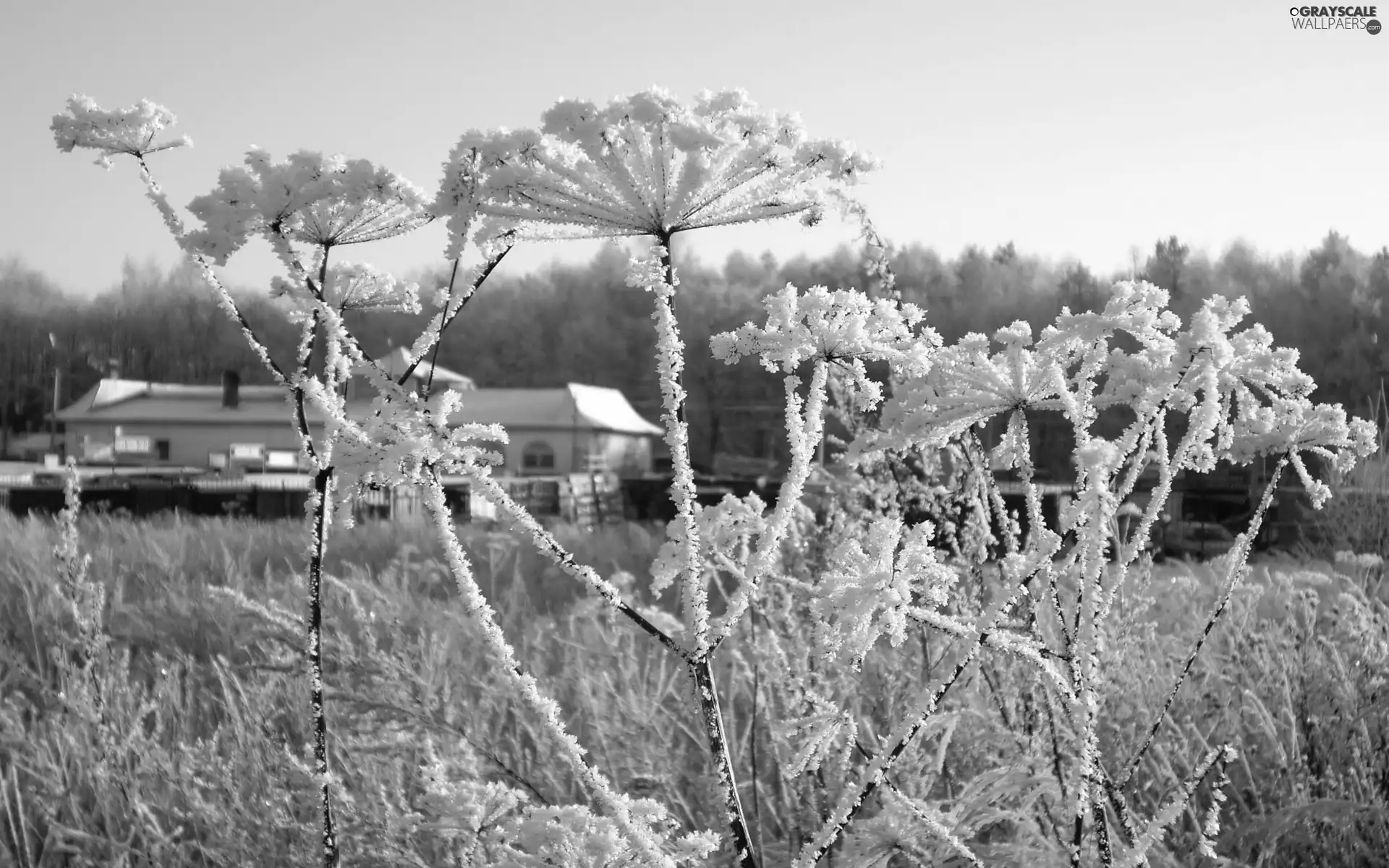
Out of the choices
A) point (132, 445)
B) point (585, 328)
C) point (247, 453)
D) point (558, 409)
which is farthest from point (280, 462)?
point (585, 328)

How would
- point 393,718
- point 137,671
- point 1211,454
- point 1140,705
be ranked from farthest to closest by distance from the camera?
point 137,671 < point 1140,705 < point 393,718 < point 1211,454

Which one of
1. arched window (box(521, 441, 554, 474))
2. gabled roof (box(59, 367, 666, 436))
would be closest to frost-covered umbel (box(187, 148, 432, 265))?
gabled roof (box(59, 367, 666, 436))

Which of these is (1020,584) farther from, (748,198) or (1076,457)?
(748,198)

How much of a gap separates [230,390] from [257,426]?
2.52 metres

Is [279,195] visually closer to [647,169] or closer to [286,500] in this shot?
[647,169]

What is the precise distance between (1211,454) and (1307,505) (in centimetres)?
1404

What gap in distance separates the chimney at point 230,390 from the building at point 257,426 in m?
0.03

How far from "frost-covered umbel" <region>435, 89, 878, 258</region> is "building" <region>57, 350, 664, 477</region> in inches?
1616

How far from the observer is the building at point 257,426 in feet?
143

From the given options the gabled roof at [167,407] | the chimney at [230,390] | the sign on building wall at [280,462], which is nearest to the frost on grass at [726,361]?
the sign on building wall at [280,462]

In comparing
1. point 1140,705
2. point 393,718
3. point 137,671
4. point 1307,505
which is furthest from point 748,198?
point 1307,505

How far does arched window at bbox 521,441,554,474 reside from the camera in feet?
143

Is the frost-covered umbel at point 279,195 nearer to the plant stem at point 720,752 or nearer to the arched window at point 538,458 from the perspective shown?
the plant stem at point 720,752

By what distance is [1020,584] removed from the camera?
0.85 metres
